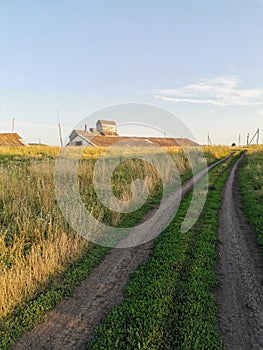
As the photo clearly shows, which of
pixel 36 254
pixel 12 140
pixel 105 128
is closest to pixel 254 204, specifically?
pixel 36 254

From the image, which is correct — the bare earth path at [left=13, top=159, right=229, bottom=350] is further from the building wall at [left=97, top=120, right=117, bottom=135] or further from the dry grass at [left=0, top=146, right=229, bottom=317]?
the building wall at [left=97, top=120, right=117, bottom=135]

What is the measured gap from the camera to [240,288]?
4.33 metres

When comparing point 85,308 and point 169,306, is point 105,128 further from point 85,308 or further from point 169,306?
point 169,306

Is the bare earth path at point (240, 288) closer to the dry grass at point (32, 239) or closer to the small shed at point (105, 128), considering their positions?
the dry grass at point (32, 239)

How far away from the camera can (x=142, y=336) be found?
3.16 m

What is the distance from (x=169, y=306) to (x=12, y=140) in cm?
5029

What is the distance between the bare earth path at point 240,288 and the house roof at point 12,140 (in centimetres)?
4604

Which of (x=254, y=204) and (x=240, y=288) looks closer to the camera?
(x=240, y=288)

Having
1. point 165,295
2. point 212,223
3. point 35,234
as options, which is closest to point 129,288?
point 165,295

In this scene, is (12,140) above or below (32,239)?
above

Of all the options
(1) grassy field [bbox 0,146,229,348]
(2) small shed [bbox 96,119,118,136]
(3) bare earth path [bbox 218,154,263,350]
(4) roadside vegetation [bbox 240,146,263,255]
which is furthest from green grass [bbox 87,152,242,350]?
(2) small shed [bbox 96,119,118,136]

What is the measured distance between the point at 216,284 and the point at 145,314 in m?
1.52

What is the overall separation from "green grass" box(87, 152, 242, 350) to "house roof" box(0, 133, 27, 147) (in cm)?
4628

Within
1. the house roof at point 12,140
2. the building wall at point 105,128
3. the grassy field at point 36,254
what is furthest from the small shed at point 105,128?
the grassy field at point 36,254
